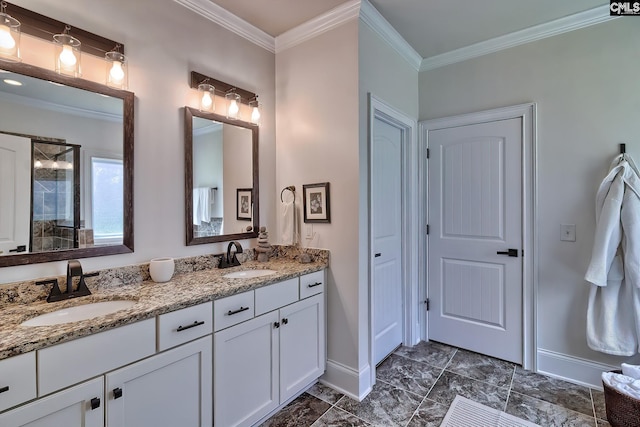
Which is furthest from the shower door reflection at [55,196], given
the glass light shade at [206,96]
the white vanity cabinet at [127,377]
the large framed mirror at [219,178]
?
the glass light shade at [206,96]

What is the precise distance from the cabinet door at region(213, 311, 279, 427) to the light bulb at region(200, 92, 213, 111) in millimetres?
1465

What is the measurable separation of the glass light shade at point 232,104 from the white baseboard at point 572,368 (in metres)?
3.05

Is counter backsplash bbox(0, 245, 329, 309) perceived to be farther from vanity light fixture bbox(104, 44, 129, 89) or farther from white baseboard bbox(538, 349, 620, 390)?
white baseboard bbox(538, 349, 620, 390)

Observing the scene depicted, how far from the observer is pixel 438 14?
226 cm

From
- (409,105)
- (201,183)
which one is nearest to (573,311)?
(409,105)

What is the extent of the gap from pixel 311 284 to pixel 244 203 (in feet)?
2.74

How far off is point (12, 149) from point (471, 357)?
345 cm

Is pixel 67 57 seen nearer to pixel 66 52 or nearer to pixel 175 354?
pixel 66 52

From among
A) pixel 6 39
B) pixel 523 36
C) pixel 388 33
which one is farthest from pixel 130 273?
pixel 523 36

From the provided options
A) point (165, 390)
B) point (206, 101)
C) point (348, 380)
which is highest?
point (206, 101)

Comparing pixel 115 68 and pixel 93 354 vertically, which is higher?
pixel 115 68

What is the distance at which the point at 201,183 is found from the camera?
2117mm

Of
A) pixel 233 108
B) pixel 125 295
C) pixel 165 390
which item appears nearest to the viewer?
pixel 165 390

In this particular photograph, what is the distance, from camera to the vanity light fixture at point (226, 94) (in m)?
2.10
